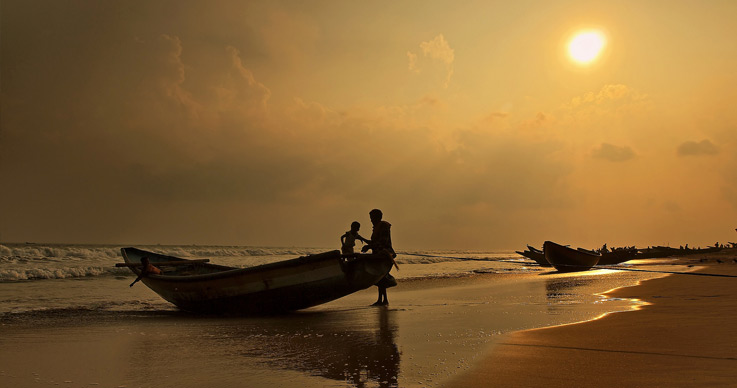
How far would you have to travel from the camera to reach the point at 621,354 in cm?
527

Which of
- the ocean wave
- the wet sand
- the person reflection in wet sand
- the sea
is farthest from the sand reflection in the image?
the ocean wave

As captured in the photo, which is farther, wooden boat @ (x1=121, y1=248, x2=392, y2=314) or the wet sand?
wooden boat @ (x1=121, y1=248, x2=392, y2=314)

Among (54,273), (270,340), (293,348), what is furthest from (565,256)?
(54,273)

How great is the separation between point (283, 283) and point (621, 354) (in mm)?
6378

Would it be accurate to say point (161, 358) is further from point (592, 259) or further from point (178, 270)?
point (592, 259)

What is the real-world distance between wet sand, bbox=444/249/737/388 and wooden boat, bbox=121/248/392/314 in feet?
13.4

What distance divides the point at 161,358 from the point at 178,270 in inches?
348

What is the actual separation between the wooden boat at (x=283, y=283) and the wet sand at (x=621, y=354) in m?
4.08

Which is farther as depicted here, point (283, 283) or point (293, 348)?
point (283, 283)

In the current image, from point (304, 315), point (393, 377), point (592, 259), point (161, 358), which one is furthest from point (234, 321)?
point (592, 259)

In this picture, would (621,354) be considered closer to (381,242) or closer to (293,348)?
(293,348)

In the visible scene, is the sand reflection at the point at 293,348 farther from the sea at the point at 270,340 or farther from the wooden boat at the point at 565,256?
the wooden boat at the point at 565,256

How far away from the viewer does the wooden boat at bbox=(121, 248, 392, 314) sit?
10.1m

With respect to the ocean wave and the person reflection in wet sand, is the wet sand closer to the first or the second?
the person reflection in wet sand
